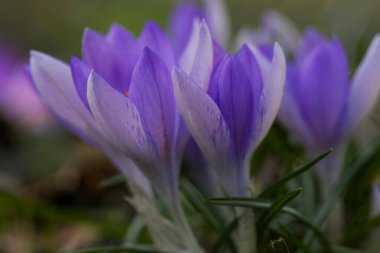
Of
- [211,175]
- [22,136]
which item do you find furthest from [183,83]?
[22,136]

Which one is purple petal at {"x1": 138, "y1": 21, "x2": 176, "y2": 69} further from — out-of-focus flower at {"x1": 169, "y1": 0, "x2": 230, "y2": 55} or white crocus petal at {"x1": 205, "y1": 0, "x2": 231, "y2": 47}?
white crocus petal at {"x1": 205, "y1": 0, "x2": 231, "y2": 47}

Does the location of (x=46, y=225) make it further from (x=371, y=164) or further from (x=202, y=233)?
(x=371, y=164)

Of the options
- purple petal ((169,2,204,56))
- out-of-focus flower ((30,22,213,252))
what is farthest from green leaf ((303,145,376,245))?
purple petal ((169,2,204,56))

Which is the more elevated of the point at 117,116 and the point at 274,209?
the point at 117,116

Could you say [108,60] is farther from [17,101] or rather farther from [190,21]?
Result: [17,101]

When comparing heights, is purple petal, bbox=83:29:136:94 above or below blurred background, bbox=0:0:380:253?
above

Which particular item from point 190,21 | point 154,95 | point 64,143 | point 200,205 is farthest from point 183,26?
point 64,143
